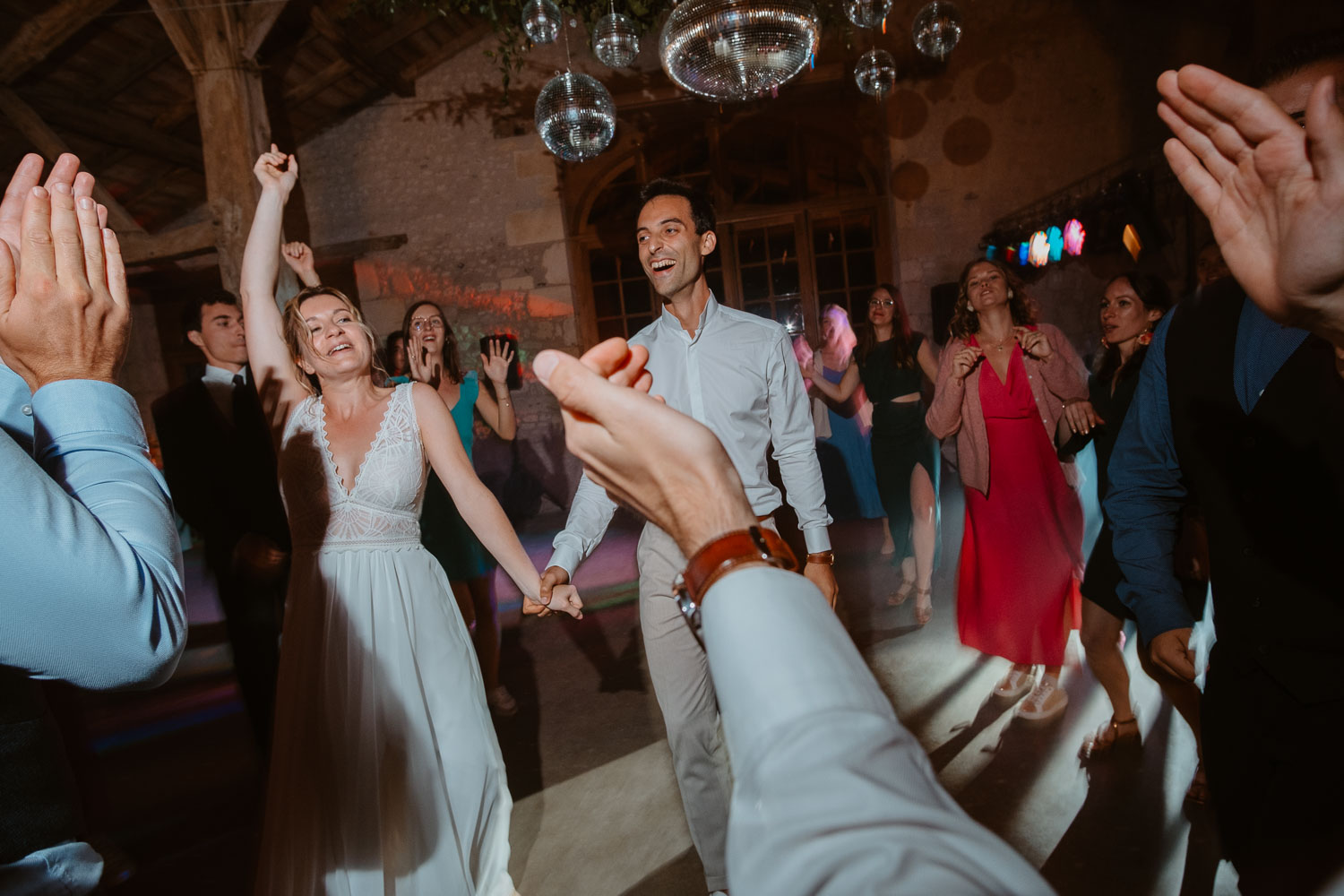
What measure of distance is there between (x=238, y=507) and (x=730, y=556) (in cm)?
229

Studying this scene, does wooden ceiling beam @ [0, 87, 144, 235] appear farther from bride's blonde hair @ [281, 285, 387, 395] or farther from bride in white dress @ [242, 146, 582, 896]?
bride in white dress @ [242, 146, 582, 896]

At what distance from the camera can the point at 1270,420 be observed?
1133 mm

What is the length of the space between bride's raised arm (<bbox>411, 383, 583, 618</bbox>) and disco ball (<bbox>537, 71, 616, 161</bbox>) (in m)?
2.00

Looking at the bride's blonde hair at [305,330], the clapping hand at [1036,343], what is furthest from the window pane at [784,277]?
the bride's blonde hair at [305,330]

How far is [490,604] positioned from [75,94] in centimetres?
557

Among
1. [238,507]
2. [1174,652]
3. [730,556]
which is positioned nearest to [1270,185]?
[730,556]

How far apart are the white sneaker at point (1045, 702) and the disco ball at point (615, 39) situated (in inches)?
146

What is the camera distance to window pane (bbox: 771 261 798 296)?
7.69m

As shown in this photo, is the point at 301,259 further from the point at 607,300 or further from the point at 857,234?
the point at 857,234

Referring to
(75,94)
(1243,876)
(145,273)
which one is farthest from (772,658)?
(145,273)

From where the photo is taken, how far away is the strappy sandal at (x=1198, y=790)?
213 cm

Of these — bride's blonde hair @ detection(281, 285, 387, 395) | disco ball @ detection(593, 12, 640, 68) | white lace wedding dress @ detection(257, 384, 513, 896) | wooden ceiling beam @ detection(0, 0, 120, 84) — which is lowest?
white lace wedding dress @ detection(257, 384, 513, 896)

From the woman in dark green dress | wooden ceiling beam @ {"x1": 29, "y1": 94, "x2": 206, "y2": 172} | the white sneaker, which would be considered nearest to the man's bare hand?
the woman in dark green dress

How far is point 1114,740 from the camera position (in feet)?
8.18
